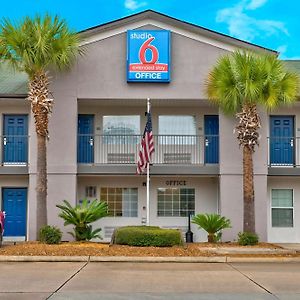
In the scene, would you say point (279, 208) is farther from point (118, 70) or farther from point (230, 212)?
point (118, 70)

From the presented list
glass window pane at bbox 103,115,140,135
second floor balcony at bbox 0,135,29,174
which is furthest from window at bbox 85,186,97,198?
second floor balcony at bbox 0,135,29,174

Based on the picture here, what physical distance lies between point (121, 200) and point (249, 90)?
25.7 feet

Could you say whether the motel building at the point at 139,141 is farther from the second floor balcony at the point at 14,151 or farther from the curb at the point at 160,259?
the curb at the point at 160,259

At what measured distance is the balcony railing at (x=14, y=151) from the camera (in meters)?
23.4

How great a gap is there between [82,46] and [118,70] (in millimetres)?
1646

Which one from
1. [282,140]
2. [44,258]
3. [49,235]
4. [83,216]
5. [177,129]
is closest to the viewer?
[44,258]

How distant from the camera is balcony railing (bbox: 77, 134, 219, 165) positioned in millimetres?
23547

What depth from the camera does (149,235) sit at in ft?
60.8

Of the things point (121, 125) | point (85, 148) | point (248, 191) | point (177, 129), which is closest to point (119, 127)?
point (121, 125)

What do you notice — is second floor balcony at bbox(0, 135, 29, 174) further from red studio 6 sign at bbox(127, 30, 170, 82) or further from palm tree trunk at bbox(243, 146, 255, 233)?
palm tree trunk at bbox(243, 146, 255, 233)

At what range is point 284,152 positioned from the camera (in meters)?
23.8

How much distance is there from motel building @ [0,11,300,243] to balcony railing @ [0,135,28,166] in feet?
0.13

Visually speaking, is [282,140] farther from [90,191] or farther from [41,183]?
[41,183]

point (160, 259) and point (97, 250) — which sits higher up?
point (97, 250)
